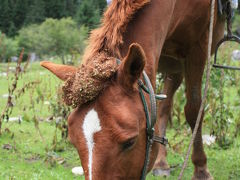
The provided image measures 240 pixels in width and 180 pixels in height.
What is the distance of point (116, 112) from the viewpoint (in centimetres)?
218

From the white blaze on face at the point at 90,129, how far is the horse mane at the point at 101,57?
126 millimetres

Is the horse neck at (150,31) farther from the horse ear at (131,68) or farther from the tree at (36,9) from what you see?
the tree at (36,9)

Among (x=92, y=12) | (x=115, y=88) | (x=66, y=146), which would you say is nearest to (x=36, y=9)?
(x=66, y=146)

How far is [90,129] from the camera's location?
213 cm

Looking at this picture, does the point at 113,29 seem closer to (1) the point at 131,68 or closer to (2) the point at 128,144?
(1) the point at 131,68

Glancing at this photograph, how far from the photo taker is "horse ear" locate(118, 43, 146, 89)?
84.8 inches

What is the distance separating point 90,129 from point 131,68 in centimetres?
42

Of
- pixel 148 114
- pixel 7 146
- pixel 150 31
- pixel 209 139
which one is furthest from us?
pixel 209 139

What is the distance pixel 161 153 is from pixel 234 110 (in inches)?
123

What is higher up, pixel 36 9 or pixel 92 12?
pixel 36 9

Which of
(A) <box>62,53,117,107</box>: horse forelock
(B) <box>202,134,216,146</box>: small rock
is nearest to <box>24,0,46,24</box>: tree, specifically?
(B) <box>202,134,216,146</box>: small rock

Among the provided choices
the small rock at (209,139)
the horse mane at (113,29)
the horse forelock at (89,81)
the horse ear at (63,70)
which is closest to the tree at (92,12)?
the horse mane at (113,29)

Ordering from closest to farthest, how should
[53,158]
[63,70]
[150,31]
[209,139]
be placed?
1. [63,70]
2. [150,31]
3. [53,158]
4. [209,139]

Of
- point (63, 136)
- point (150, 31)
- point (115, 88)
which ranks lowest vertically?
point (63, 136)
